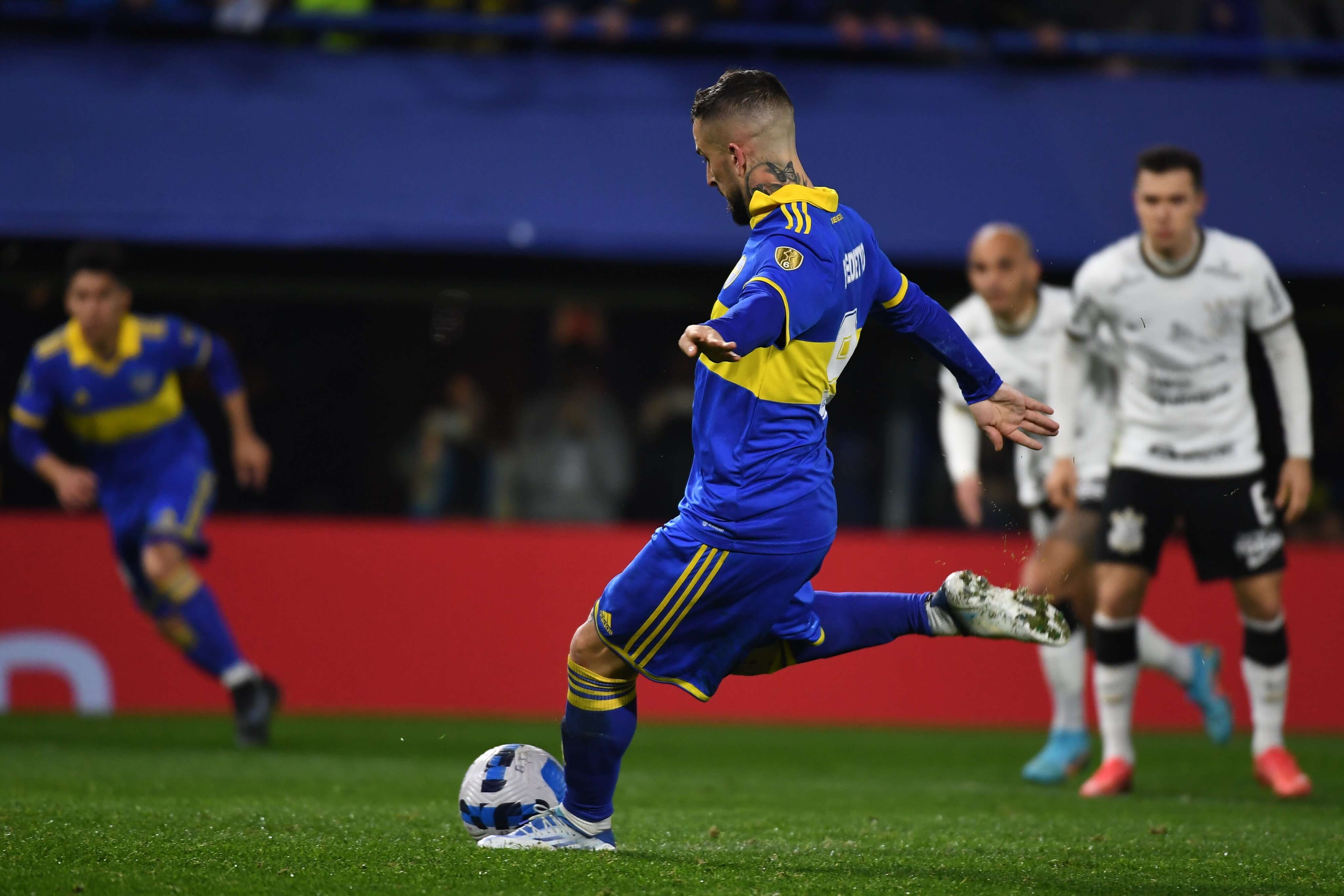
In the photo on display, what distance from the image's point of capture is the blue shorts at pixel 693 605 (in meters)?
3.49

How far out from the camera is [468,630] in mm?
8734

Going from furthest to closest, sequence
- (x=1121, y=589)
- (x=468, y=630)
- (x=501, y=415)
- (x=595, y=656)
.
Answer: (x=501, y=415) < (x=468, y=630) < (x=1121, y=589) < (x=595, y=656)

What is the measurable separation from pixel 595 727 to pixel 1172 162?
10.4 ft

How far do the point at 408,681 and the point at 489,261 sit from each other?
2862 millimetres

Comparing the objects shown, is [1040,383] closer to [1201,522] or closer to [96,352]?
[1201,522]

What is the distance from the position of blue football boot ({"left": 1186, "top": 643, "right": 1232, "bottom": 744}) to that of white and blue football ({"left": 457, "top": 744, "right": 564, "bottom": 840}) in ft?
12.6

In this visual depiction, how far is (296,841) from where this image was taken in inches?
152

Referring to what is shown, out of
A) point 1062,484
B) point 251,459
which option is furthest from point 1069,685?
point 251,459

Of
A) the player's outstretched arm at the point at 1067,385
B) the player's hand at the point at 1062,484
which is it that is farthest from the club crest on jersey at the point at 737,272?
the player's outstretched arm at the point at 1067,385

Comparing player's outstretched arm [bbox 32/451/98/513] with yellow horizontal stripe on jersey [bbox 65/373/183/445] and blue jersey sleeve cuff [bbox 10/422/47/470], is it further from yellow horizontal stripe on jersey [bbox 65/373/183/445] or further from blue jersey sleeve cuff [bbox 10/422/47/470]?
yellow horizontal stripe on jersey [bbox 65/373/183/445]

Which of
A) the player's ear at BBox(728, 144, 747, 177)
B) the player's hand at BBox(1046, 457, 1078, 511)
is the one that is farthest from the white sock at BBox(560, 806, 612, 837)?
the player's hand at BBox(1046, 457, 1078, 511)

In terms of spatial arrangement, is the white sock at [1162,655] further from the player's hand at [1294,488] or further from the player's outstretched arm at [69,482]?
the player's outstretched arm at [69,482]

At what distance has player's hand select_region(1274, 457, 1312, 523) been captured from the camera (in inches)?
213

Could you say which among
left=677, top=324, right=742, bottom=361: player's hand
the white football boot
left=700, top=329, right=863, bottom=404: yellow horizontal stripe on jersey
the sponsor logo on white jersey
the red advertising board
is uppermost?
left=677, top=324, right=742, bottom=361: player's hand
